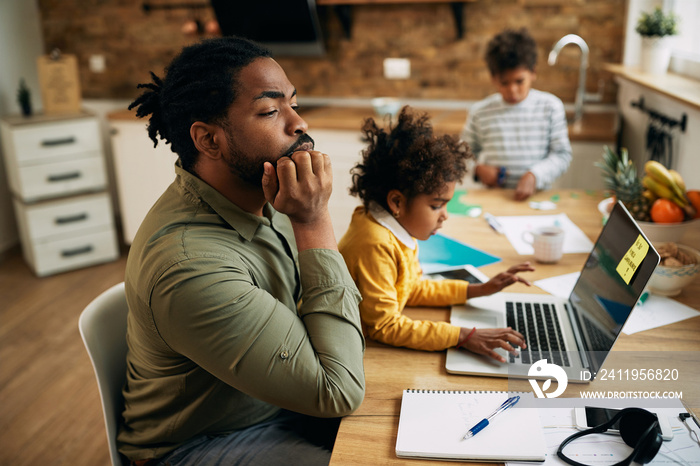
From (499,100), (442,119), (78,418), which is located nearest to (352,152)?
(442,119)

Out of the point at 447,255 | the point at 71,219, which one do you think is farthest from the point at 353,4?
the point at 447,255

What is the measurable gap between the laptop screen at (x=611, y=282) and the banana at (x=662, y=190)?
0.33 metres

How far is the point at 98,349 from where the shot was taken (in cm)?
128

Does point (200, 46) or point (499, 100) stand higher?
point (200, 46)

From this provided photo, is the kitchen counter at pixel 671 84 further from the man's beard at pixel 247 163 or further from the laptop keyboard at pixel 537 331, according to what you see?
the man's beard at pixel 247 163

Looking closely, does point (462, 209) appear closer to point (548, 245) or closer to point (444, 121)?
point (548, 245)

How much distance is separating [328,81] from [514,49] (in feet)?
5.38

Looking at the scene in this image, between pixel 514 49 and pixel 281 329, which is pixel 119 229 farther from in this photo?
pixel 281 329

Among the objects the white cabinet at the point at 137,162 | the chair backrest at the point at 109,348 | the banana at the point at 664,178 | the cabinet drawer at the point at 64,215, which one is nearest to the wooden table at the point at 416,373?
the banana at the point at 664,178

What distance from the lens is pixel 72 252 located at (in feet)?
11.9

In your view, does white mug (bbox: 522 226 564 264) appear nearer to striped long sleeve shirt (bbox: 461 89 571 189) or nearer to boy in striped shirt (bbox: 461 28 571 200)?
boy in striped shirt (bbox: 461 28 571 200)

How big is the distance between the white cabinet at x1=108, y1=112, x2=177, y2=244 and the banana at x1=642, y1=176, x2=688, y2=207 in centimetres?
275

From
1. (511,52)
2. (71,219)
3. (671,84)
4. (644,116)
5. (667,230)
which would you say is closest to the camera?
(667,230)

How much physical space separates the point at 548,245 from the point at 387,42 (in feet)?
7.94
